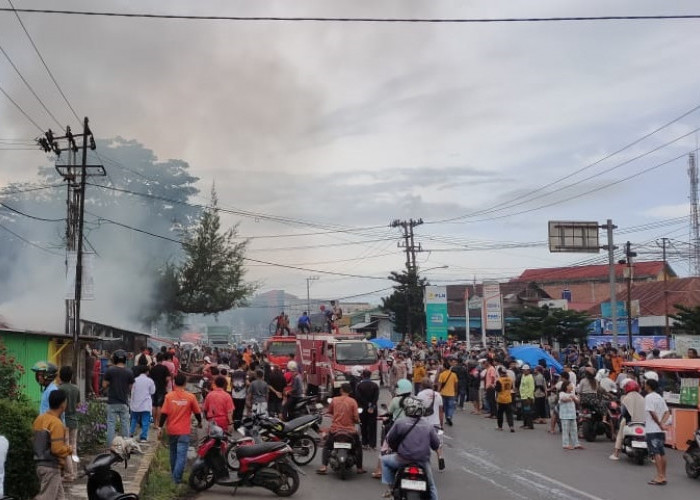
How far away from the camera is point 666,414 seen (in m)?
11.4

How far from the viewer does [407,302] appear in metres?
54.1

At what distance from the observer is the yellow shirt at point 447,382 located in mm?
18172

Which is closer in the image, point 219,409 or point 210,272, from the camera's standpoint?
point 219,409

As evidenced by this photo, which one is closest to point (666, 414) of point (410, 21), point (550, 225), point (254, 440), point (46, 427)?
point (254, 440)

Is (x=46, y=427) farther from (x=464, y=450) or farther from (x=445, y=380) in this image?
(x=445, y=380)

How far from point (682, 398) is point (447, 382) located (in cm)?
552

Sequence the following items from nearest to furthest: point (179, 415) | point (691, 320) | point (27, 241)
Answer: point (179, 415)
point (691, 320)
point (27, 241)

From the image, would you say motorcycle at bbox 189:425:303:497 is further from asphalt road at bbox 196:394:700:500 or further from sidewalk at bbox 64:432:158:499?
sidewalk at bbox 64:432:158:499

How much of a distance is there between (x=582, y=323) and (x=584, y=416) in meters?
23.2

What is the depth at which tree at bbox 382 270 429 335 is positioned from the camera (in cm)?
5422

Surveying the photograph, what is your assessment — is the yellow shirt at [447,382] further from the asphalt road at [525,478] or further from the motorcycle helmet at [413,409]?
the motorcycle helmet at [413,409]

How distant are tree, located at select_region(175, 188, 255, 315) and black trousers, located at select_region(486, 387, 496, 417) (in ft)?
89.2

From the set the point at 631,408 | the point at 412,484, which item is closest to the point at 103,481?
the point at 412,484

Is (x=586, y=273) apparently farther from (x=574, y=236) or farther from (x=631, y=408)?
(x=631, y=408)
